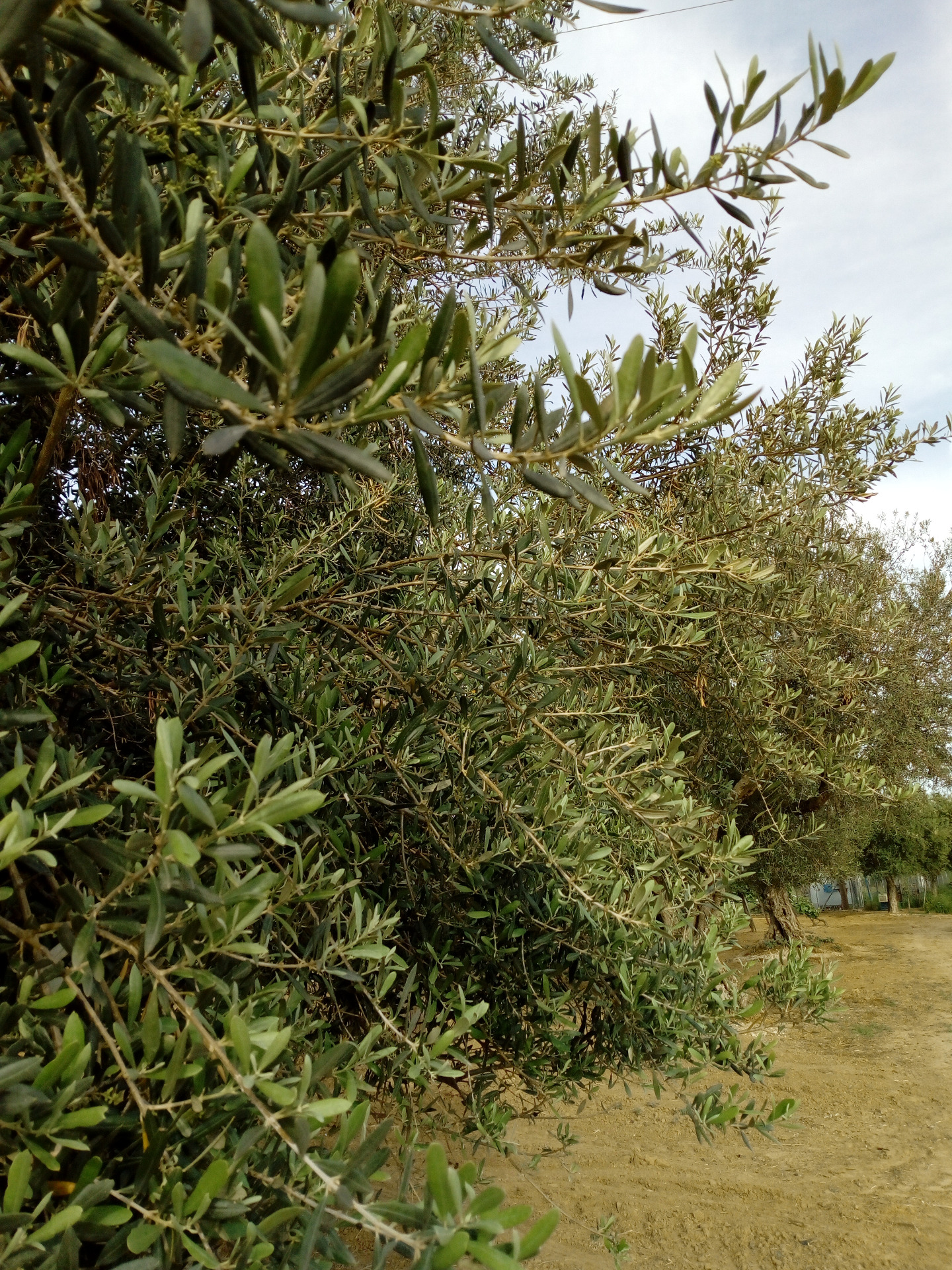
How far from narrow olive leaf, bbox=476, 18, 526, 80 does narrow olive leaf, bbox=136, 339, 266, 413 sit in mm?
760

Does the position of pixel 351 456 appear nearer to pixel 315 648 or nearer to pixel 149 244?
pixel 149 244

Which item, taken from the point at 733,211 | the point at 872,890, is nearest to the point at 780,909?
the point at 733,211

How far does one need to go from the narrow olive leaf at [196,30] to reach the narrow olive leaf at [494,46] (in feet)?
1.81

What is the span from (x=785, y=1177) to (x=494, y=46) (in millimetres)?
7257

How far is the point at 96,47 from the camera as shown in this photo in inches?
35.4

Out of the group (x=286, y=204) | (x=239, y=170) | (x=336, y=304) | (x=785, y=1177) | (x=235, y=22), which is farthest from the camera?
(x=785, y=1177)

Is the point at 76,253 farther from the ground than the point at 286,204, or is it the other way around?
the point at 286,204

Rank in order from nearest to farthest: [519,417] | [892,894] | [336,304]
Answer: [336,304], [519,417], [892,894]

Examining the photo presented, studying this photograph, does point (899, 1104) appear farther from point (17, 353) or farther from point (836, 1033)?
point (17, 353)

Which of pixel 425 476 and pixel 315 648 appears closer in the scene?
pixel 425 476

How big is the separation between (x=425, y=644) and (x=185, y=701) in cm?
77

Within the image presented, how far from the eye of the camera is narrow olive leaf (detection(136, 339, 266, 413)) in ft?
2.31

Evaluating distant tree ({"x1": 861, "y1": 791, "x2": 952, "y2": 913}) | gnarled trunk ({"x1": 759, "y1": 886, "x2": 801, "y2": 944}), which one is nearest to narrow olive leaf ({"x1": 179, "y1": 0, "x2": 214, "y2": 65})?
gnarled trunk ({"x1": 759, "y1": 886, "x2": 801, "y2": 944})

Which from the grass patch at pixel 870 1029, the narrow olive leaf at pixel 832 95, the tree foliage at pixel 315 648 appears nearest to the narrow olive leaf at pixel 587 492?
the tree foliage at pixel 315 648
